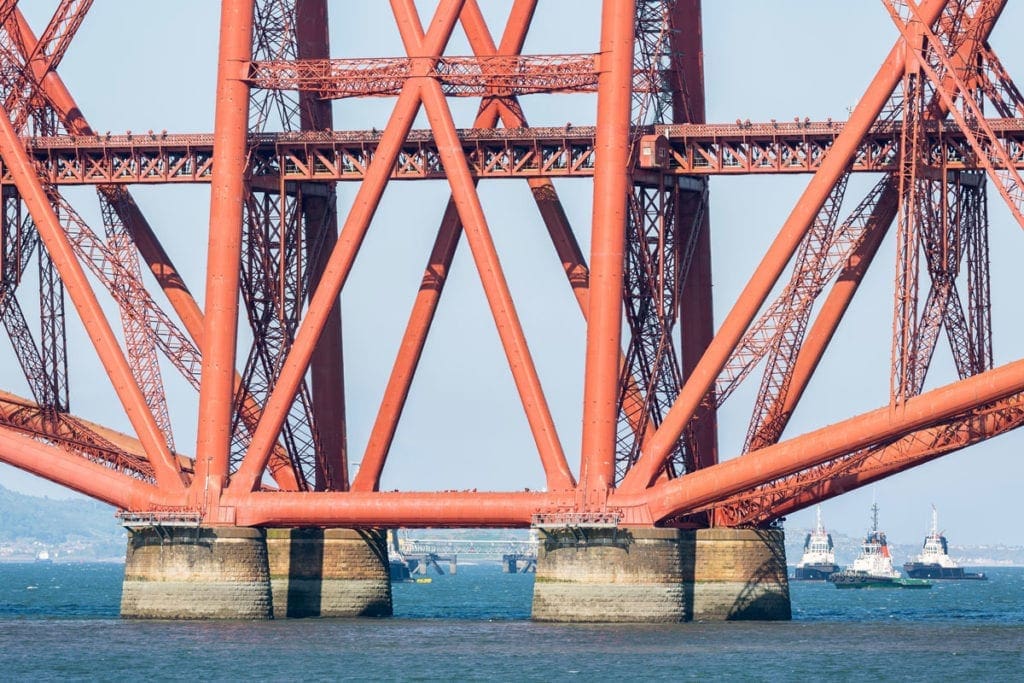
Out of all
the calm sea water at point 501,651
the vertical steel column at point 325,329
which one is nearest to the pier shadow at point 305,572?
the calm sea water at point 501,651

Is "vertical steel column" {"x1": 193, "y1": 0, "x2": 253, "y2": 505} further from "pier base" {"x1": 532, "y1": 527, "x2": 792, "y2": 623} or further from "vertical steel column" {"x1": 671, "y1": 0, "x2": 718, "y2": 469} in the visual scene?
"vertical steel column" {"x1": 671, "y1": 0, "x2": 718, "y2": 469}

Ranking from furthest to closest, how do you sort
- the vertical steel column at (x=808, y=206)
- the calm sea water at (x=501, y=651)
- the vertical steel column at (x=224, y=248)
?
the vertical steel column at (x=224, y=248)
the vertical steel column at (x=808, y=206)
the calm sea water at (x=501, y=651)

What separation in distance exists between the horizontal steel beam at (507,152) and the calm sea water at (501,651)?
14.6 metres

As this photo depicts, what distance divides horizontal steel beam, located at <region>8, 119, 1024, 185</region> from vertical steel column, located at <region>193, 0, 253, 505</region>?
3.07 metres

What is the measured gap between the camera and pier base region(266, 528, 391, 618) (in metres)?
87.3

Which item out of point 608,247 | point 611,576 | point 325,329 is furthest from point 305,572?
point 608,247

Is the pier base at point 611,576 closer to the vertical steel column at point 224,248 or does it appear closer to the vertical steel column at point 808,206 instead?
the vertical steel column at point 808,206

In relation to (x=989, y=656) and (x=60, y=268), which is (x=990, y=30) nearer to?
(x=989, y=656)

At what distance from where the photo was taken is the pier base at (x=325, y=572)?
87312mm

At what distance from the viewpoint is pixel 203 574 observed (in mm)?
80625

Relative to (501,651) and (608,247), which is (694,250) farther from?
(501,651)

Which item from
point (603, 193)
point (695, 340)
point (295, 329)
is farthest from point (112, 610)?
point (603, 193)

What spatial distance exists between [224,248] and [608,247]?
40.7 ft

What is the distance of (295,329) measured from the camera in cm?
8862
